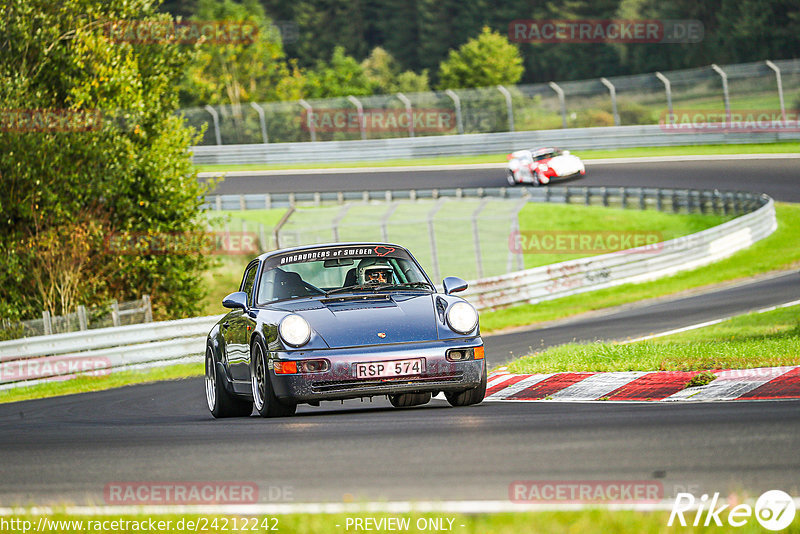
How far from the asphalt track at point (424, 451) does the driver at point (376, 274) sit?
1.11 meters

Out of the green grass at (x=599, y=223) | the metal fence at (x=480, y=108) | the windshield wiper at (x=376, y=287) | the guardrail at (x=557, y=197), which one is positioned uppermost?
the metal fence at (x=480, y=108)

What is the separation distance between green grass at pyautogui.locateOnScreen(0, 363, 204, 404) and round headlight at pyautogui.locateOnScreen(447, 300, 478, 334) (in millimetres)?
8640

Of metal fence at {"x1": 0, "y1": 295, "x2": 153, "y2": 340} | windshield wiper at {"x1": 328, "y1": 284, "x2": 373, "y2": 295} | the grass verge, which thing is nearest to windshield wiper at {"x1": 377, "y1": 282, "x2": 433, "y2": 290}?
windshield wiper at {"x1": 328, "y1": 284, "x2": 373, "y2": 295}

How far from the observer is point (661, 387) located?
872 centimetres

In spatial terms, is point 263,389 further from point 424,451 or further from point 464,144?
point 464,144

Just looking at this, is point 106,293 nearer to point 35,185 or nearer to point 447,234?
point 35,185

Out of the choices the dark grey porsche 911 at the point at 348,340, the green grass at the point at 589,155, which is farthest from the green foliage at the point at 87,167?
the dark grey porsche 911 at the point at 348,340

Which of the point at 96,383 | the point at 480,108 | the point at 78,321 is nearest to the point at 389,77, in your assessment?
the point at 480,108

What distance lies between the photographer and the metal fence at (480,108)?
43969 millimetres

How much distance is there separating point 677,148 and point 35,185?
2812 cm

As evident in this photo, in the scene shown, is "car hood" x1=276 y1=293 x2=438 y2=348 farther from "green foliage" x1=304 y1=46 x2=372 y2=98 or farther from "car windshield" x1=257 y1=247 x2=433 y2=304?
"green foliage" x1=304 y1=46 x2=372 y2=98

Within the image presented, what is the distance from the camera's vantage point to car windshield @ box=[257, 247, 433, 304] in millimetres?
9250

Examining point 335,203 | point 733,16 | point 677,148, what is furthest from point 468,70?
point 335,203

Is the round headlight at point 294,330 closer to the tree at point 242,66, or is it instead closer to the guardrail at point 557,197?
the guardrail at point 557,197
